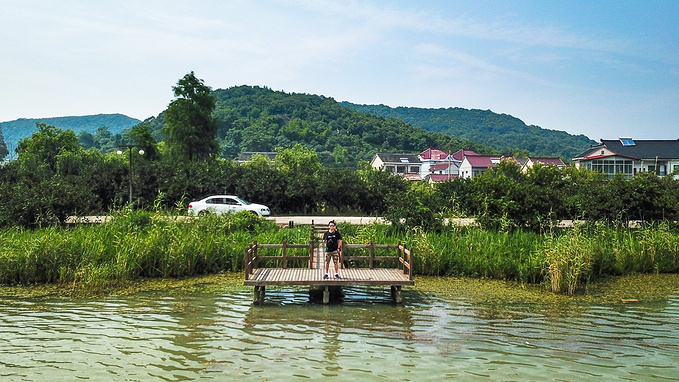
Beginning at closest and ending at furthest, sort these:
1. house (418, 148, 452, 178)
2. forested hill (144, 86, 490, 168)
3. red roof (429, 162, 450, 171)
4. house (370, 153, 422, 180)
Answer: red roof (429, 162, 450, 171) → house (370, 153, 422, 180) → house (418, 148, 452, 178) → forested hill (144, 86, 490, 168)

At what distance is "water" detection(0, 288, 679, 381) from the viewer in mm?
8062

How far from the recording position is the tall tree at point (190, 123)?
4628cm

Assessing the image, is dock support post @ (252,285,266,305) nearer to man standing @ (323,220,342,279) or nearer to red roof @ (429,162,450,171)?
man standing @ (323,220,342,279)

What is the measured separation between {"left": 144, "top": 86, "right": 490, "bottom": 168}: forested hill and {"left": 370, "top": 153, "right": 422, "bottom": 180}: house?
549 centimetres

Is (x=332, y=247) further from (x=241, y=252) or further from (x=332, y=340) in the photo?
(x=241, y=252)

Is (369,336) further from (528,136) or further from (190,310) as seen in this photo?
(528,136)

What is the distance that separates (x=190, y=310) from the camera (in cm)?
1155

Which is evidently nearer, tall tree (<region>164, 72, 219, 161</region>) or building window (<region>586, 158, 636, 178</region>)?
tall tree (<region>164, 72, 219, 161</region>)

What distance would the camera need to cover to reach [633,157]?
68.6 m

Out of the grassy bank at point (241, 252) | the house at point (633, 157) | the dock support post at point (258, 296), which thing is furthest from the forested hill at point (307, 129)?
the dock support post at point (258, 296)

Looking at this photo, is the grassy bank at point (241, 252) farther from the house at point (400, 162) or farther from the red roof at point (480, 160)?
the house at point (400, 162)

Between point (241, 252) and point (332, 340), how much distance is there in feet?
24.1

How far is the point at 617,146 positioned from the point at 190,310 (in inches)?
2921

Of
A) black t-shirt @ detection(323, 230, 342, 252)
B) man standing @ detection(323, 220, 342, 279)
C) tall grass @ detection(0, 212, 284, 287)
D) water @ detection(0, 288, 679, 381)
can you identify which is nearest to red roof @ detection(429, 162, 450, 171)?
tall grass @ detection(0, 212, 284, 287)
